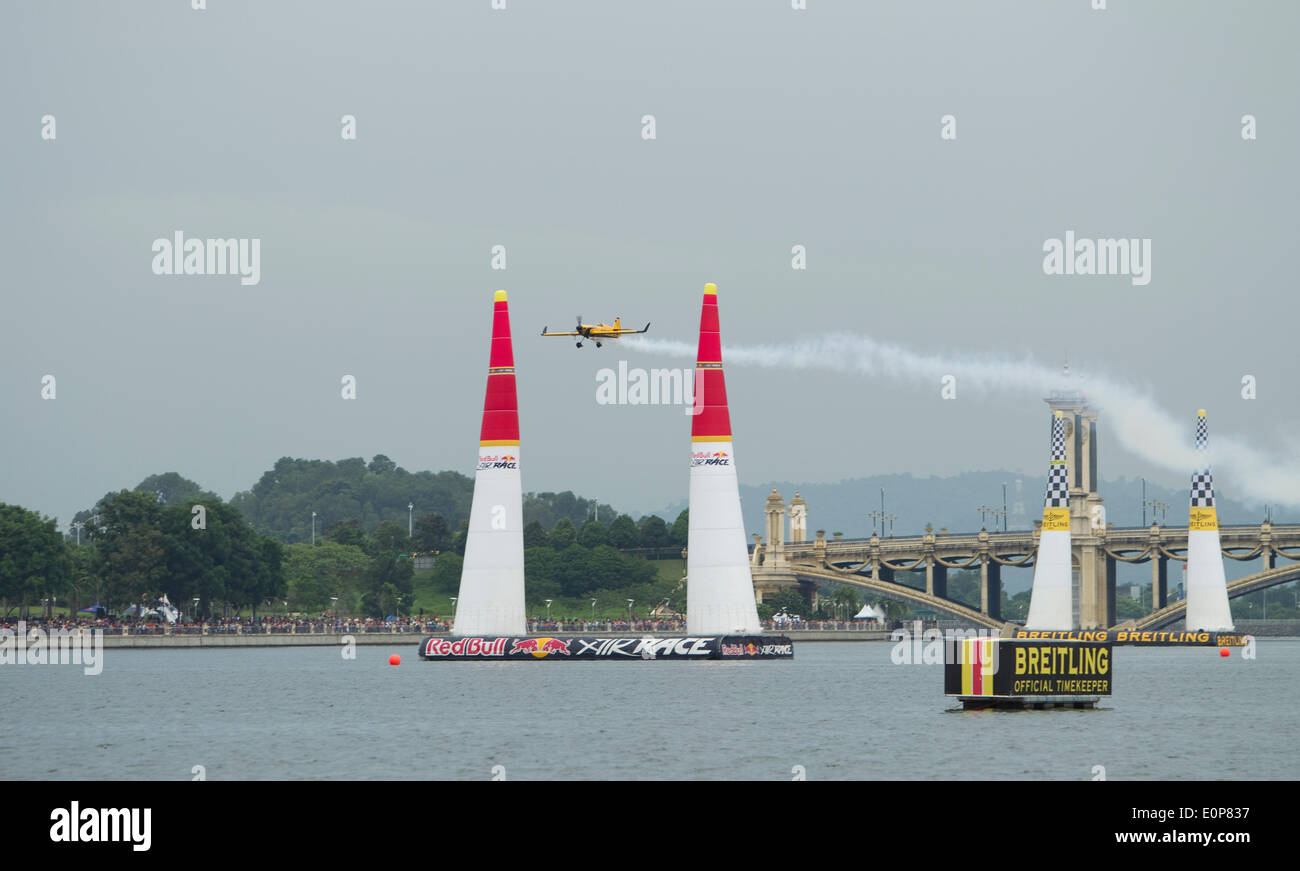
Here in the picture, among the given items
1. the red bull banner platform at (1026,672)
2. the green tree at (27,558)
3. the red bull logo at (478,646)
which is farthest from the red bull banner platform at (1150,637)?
the green tree at (27,558)

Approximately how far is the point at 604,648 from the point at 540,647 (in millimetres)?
5777

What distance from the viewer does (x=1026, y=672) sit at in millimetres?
63312

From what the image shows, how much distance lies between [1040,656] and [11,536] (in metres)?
107

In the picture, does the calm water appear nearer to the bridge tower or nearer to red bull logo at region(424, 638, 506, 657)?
red bull logo at region(424, 638, 506, 657)

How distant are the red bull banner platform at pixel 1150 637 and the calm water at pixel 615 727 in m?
18.4

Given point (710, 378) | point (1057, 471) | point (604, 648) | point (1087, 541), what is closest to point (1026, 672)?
point (710, 378)

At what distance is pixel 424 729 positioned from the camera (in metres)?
62.0

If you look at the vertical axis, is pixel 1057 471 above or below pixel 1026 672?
above

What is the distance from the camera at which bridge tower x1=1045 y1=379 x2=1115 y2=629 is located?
189875mm

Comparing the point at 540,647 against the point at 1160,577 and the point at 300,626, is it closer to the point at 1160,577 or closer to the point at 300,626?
the point at 300,626
